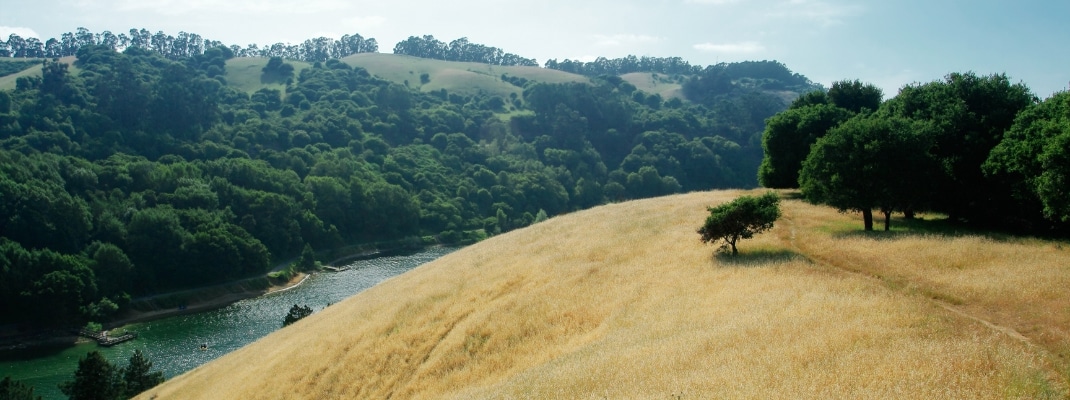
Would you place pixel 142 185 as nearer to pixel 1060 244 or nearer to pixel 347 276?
pixel 347 276

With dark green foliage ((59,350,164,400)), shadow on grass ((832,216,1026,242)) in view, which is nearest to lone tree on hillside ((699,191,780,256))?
shadow on grass ((832,216,1026,242))

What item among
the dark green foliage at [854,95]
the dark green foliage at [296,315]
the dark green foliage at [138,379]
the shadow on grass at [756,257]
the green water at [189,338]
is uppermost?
the dark green foliage at [854,95]

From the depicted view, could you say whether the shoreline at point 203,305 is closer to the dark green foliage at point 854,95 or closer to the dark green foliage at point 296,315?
the dark green foliage at point 296,315

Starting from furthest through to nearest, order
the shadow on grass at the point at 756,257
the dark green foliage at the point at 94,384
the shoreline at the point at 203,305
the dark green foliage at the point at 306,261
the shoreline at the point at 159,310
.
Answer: the dark green foliage at the point at 306,261
the shoreline at the point at 203,305
the shoreline at the point at 159,310
the dark green foliage at the point at 94,384
the shadow on grass at the point at 756,257

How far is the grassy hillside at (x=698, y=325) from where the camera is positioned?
17.5 metres

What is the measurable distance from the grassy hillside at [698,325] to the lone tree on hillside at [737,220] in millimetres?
1047

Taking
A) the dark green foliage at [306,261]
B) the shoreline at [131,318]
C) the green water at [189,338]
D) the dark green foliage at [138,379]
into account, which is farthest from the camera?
the dark green foliage at [306,261]

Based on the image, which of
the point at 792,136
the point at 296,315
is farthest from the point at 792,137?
the point at 296,315

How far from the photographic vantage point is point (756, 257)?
32.8 m

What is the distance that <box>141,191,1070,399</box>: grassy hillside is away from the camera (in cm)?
1755

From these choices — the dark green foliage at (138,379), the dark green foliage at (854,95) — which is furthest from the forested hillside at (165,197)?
the dark green foliage at (854,95)

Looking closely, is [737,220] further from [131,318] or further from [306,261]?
[306,261]

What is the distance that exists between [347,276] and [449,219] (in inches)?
2111

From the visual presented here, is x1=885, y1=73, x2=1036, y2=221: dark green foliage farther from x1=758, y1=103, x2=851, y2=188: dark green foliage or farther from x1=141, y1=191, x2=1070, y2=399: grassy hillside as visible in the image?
x1=758, y1=103, x2=851, y2=188: dark green foliage
